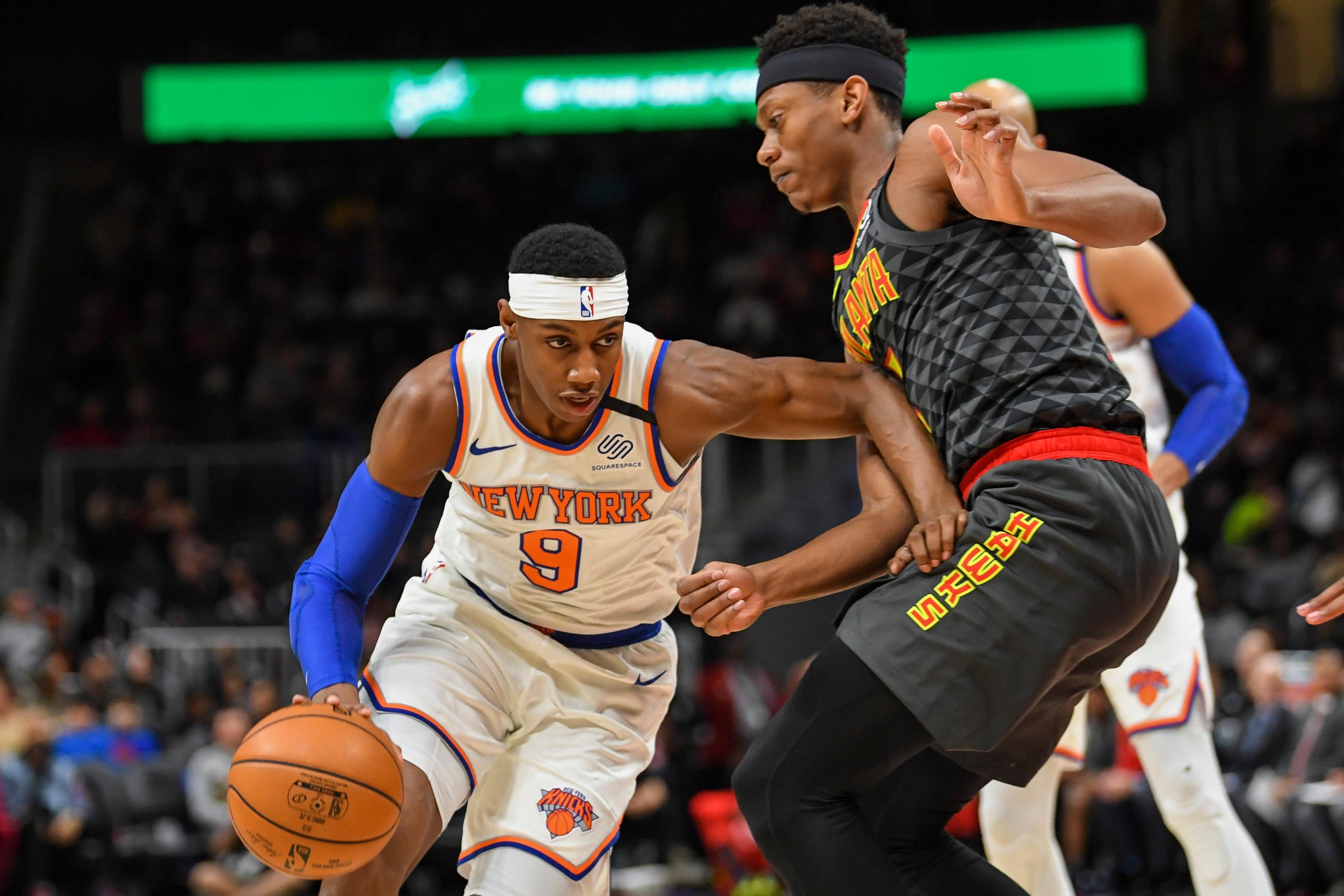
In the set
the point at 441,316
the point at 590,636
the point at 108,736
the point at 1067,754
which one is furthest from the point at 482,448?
the point at 441,316

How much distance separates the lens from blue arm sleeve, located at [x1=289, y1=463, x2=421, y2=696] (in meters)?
3.95

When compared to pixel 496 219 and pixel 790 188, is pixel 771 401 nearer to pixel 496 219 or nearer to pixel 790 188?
pixel 790 188

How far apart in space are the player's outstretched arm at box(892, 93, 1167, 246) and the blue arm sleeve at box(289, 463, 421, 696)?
1.65 metres

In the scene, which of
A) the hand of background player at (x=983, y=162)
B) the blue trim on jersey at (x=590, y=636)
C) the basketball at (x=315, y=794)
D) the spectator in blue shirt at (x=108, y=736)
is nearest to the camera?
the hand of background player at (x=983, y=162)

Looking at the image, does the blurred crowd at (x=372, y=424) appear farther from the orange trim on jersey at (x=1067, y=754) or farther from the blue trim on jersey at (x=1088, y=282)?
the blue trim on jersey at (x=1088, y=282)

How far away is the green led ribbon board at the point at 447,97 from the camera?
19156 mm

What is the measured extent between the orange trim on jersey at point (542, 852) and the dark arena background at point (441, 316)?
191 inches

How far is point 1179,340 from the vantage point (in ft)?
16.1

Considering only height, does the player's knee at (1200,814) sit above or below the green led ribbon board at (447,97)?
below

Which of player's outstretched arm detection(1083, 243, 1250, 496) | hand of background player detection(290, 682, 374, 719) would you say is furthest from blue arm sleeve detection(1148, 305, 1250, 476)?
hand of background player detection(290, 682, 374, 719)

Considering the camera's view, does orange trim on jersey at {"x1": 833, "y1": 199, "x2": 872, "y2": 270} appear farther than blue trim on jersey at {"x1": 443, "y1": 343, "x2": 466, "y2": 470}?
No

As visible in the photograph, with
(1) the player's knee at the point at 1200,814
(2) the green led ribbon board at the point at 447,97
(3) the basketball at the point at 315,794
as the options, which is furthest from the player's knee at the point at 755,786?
(2) the green led ribbon board at the point at 447,97

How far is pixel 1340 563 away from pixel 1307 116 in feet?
27.0

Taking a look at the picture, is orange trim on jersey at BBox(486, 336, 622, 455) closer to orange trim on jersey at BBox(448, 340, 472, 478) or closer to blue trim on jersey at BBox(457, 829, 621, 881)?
orange trim on jersey at BBox(448, 340, 472, 478)
